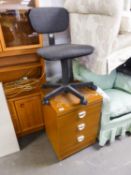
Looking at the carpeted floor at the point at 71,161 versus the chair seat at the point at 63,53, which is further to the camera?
the carpeted floor at the point at 71,161

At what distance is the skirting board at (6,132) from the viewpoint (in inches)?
54.0

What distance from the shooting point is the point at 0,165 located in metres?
1.48

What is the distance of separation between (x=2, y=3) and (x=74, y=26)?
666mm

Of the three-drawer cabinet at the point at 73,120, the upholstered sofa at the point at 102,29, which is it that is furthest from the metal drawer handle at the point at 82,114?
the upholstered sofa at the point at 102,29

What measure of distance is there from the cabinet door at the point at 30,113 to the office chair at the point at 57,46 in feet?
0.65

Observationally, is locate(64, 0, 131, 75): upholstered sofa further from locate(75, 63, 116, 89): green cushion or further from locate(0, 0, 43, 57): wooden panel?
locate(0, 0, 43, 57): wooden panel

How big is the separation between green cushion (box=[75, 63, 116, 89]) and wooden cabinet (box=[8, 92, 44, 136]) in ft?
1.64

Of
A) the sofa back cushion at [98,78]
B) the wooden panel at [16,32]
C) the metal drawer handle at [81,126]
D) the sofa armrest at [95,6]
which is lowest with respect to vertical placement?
the metal drawer handle at [81,126]

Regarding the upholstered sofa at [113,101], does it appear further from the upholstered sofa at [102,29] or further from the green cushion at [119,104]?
the upholstered sofa at [102,29]

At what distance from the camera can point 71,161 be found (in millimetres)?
1487

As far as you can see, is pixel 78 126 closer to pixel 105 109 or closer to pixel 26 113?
pixel 105 109

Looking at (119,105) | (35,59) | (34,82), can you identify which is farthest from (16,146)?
(119,105)

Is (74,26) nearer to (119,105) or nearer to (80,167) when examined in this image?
(119,105)

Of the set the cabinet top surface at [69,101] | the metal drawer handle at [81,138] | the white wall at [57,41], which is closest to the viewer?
the cabinet top surface at [69,101]
